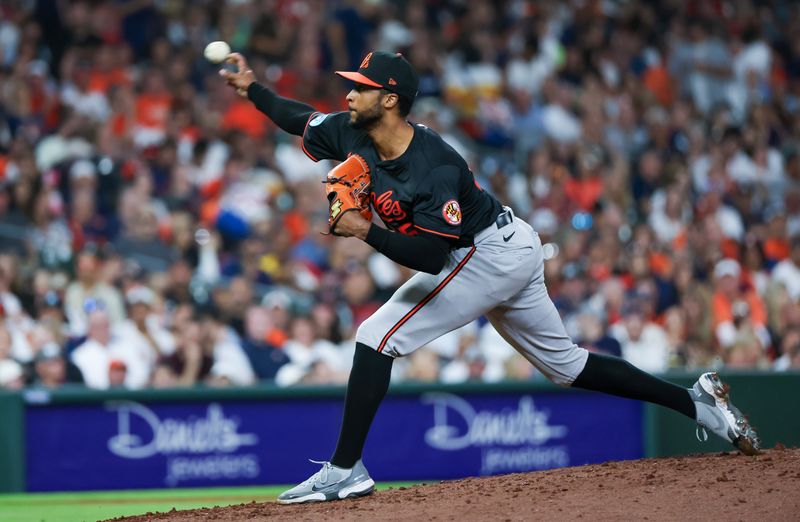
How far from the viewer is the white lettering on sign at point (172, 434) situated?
847 cm

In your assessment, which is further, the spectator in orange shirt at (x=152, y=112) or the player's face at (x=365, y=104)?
the spectator in orange shirt at (x=152, y=112)

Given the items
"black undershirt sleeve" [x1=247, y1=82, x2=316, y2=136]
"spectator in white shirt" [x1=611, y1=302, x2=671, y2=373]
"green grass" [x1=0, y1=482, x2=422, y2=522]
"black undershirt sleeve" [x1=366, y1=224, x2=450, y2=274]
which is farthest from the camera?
"spectator in white shirt" [x1=611, y1=302, x2=671, y2=373]

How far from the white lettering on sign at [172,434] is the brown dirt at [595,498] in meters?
3.44

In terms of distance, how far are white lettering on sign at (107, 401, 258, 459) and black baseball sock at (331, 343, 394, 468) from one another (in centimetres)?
379

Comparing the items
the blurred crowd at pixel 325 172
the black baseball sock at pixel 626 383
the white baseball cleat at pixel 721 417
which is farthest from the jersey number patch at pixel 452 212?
the blurred crowd at pixel 325 172

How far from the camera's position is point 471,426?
8.93 metres

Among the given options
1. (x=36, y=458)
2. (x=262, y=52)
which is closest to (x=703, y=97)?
(x=262, y=52)

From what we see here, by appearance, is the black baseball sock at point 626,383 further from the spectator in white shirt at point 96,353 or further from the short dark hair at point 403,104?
the spectator in white shirt at point 96,353

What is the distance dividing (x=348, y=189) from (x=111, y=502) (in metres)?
3.48

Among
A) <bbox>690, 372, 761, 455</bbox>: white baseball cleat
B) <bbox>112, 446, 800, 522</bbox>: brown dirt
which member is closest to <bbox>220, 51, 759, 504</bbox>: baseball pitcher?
<bbox>112, 446, 800, 522</bbox>: brown dirt

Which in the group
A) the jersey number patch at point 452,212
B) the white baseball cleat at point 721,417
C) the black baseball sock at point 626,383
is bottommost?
the white baseball cleat at point 721,417

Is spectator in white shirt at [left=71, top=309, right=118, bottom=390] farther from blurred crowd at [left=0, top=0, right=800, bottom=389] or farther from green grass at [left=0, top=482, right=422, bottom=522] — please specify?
green grass at [left=0, top=482, right=422, bottom=522]

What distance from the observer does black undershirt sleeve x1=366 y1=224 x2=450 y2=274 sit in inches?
187

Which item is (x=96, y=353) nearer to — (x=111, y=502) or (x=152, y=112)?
(x=111, y=502)
